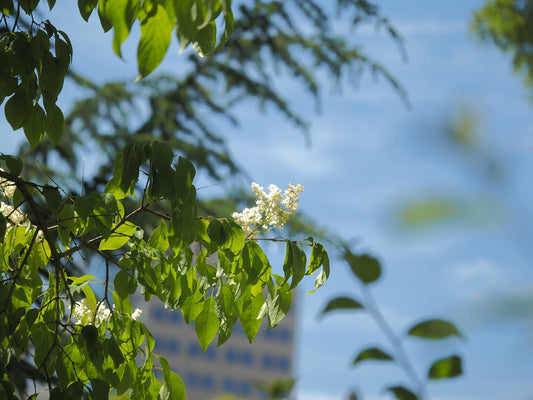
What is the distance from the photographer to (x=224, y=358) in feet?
151

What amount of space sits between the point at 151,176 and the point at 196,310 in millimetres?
307

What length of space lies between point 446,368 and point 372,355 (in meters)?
0.06

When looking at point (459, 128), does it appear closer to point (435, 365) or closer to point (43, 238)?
point (435, 365)

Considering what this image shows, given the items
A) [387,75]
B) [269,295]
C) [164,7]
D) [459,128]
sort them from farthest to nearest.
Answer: [387,75]
[269,295]
[164,7]
[459,128]

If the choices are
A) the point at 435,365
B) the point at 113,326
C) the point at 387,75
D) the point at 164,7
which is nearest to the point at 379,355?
the point at 435,365

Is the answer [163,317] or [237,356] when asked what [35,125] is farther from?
[237,356]

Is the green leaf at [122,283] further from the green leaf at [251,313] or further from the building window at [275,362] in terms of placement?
the building window at [275,362]

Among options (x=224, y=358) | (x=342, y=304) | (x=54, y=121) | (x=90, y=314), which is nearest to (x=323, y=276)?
(x=90, y=314)

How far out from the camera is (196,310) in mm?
1273

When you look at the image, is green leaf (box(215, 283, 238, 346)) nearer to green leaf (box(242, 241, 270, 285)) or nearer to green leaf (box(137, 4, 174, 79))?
green leaf (box(242, 241, 270, 285))

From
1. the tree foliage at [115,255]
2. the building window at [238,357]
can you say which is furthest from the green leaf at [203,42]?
the building window at [238,357]

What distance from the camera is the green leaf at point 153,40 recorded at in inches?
30.7

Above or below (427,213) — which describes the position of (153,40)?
above

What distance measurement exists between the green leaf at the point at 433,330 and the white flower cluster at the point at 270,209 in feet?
2.96
